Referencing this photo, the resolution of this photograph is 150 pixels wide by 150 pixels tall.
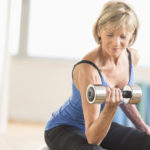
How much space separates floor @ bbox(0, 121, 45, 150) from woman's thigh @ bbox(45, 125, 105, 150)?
1.27 metres

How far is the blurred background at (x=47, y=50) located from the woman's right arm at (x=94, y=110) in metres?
2.17

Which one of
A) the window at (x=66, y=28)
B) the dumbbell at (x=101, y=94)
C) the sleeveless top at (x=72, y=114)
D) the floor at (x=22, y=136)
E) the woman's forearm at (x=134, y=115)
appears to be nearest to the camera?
the dumbbell at (x=101, y=94)

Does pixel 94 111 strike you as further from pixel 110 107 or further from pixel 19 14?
pixel 19 14

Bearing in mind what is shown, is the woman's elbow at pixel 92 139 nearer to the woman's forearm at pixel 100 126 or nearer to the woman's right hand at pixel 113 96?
the woman's forearm at pixel 100 126

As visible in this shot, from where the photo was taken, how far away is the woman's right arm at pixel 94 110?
1292mm

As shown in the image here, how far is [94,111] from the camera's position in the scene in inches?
55.7

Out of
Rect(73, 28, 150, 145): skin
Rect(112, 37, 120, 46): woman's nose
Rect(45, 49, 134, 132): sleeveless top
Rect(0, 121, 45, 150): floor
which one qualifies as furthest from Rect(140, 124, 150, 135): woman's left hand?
Rect(0, 121, 45, 150): floor

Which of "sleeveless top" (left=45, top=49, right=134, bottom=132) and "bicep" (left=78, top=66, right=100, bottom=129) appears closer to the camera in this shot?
"bicep" (left=78, top=66, right=100, bottom=129)

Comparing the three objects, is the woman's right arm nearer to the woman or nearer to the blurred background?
the woman

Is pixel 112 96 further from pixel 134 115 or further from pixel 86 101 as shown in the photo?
pixel 134 115

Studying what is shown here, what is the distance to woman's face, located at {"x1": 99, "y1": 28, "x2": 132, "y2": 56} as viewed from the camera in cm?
Answer: 145

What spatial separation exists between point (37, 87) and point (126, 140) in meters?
2.24

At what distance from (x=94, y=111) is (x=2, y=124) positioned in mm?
1957

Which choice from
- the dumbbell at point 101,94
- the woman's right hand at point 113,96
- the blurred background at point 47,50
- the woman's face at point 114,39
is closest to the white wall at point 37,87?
the blurred background at point 47,50
